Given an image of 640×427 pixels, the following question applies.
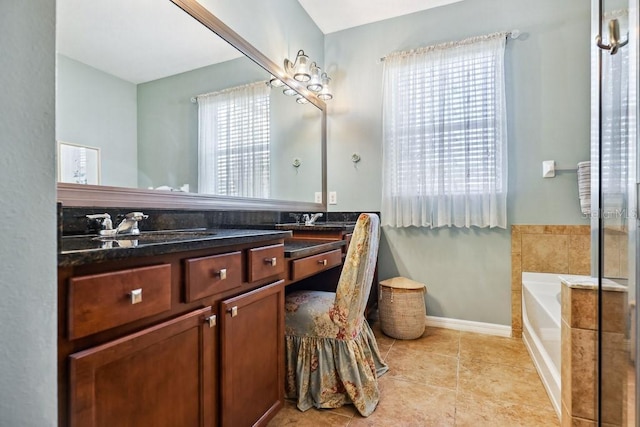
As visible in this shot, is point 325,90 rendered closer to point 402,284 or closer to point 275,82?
point 275,82

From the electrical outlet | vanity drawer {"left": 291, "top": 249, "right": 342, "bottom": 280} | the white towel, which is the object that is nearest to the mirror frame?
the electrical outlet

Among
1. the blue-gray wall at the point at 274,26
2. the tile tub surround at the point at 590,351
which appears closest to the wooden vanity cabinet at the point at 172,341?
the tile tub surround at the point at 590,351

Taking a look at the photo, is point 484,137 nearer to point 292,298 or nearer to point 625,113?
point 625,113

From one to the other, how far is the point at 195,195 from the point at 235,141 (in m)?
0.47

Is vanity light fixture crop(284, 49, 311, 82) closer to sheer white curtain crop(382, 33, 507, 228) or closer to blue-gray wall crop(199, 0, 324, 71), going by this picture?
blue-gray wall crop(199, 0, 324, 71)

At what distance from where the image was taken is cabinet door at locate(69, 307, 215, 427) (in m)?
0.69

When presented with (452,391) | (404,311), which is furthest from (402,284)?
(452,391)

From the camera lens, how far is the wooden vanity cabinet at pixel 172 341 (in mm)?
672

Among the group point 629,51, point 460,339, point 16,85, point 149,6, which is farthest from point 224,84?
point 460,339

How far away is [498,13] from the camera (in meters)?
2.44

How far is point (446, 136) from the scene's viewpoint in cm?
249

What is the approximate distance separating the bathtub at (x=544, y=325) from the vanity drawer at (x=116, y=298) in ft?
5.17

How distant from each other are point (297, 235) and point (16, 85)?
1.89 metres

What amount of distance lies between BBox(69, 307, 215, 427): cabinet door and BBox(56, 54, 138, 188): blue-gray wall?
2.42ft
